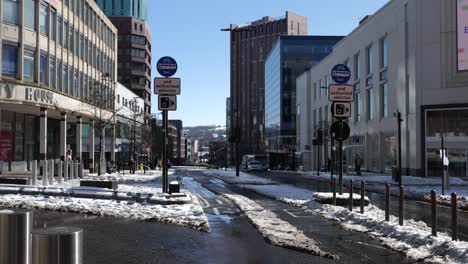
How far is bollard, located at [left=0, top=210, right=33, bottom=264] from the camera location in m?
5.13

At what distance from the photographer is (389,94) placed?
159 feet

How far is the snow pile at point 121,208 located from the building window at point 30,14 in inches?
833

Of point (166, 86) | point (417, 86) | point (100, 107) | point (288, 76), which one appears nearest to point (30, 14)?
point (100, 107)

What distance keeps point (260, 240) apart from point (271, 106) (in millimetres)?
118725

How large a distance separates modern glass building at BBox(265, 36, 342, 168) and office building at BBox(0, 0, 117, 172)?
184 feet

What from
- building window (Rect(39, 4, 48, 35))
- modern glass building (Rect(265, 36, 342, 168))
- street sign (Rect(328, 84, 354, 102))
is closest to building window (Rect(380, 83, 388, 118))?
building window (Rect(39, 4, 48, 35))

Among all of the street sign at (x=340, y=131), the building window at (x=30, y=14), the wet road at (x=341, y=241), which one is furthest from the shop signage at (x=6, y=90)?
the wet road at (x=341, y=241)

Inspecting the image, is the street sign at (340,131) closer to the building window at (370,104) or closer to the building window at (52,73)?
the building window at (52,73)

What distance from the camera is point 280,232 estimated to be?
11.1 m

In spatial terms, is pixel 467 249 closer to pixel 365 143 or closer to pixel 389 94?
pixel 389 94

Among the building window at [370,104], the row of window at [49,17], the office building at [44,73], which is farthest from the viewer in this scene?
the building window at [370,104]

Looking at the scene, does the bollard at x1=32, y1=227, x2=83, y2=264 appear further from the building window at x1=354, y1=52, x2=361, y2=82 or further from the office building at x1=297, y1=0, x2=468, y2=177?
the building window at x1=354, y1=52, x2=361, y2=82

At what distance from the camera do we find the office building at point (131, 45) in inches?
4651

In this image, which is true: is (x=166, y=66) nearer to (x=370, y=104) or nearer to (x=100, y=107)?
(x=100, y=107)
